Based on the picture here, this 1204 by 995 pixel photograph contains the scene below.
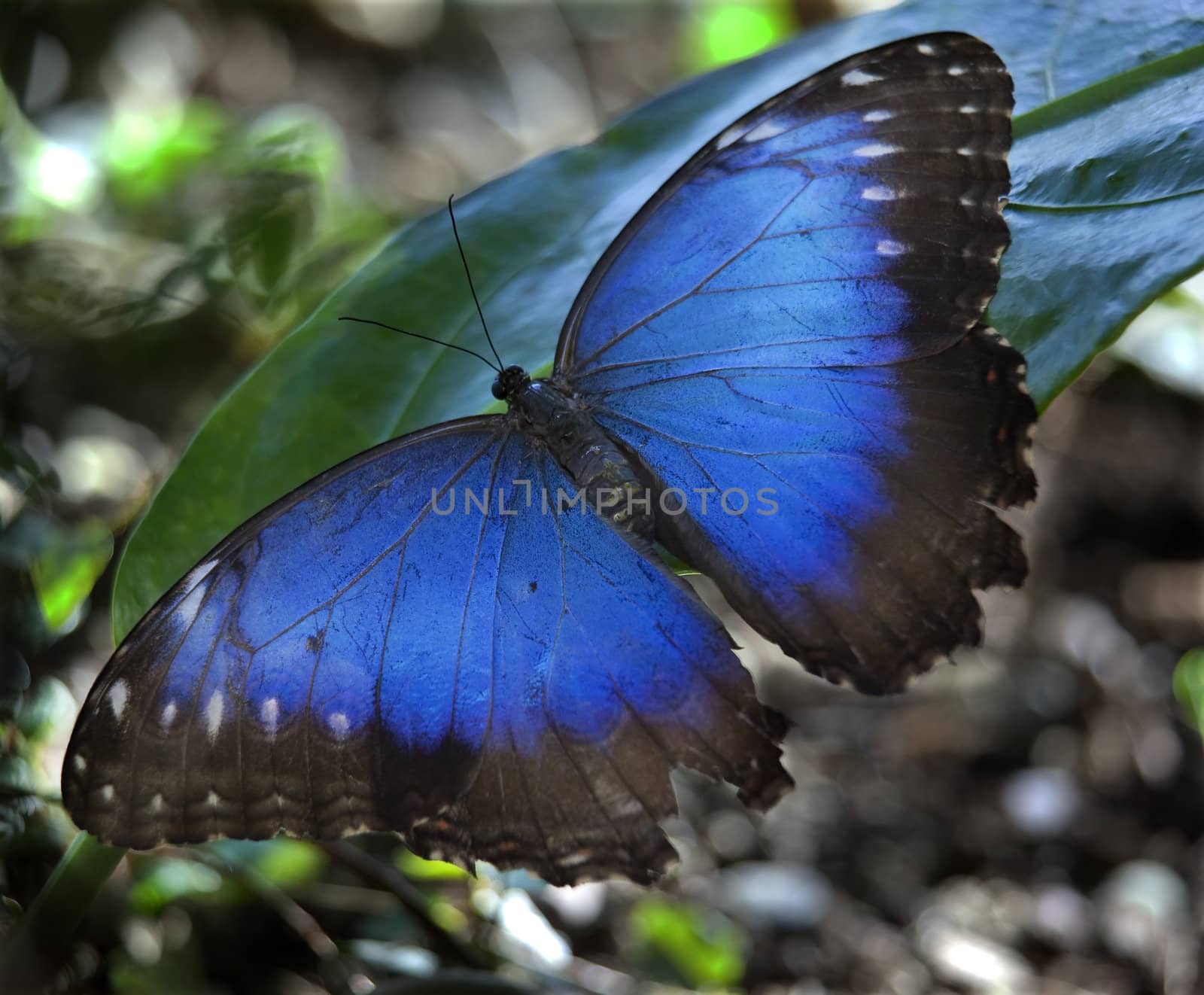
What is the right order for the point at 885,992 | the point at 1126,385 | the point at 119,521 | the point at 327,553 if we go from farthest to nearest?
1. the point at 1126,385
2. the point at 119,521
3. the point at 885,992
4. the point at 327,553

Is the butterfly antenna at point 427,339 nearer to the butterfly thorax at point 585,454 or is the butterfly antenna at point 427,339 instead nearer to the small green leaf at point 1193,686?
the butterfly thorax at point 585,454

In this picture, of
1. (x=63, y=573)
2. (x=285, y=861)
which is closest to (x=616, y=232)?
(x=63, y=573)

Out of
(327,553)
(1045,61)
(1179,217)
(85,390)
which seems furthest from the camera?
(85,390)

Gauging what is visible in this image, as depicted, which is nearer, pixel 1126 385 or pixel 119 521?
pixel 119 521

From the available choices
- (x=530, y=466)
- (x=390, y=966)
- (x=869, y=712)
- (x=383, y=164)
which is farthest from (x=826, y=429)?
(x=383, y=164)

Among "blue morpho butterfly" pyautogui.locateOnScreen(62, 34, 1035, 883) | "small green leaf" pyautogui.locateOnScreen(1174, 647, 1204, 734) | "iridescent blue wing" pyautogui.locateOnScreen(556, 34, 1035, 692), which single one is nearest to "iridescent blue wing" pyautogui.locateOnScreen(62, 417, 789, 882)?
"blue morpho butterfly" pyautogui.locateOnScreen(62, 34, 1035, 883)

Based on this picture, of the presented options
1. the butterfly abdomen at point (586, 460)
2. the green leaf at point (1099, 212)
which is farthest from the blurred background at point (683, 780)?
the green leaf at point (1099, 212)

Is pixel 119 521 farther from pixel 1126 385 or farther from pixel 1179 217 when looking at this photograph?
pixel 1126 385

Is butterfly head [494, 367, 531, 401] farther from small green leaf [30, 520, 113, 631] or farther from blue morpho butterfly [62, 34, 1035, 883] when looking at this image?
small green leaf [30, 520, 113, 631]

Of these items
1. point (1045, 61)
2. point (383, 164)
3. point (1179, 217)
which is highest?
point (383, 164)
